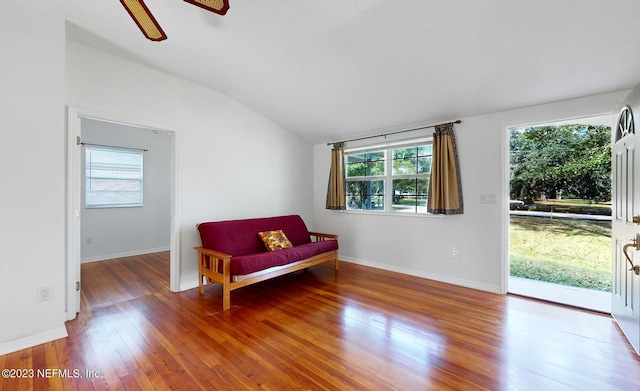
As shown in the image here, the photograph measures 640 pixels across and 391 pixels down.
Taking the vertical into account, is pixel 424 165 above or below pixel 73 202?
above

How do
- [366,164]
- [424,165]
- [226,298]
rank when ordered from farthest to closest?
[366,164] < [424,165] < [226,298]

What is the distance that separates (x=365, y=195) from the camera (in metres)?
4.59

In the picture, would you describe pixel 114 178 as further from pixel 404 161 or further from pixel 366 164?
pixel 404 161

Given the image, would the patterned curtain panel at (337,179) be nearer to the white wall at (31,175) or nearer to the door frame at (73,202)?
the door frame at (73,202)

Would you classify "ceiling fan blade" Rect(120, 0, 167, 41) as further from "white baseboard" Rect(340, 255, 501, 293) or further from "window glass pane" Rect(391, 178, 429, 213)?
"white baseboard" Rect(340, 255, 501, 293)

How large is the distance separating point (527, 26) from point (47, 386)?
13.0 feet

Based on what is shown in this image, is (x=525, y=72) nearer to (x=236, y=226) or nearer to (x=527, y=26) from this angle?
(x=527, y=26)

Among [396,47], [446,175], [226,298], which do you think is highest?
[396,47]

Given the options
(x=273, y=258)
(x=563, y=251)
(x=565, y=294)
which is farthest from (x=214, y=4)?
(x=563, y=251)

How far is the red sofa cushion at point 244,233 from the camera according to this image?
3260 millimetres

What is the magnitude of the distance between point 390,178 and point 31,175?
156 inches

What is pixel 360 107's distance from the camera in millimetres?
3586

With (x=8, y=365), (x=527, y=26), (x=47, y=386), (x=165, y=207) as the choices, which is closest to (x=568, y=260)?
(x=527, y=26)

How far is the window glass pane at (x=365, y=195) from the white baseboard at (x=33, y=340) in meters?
3.76
